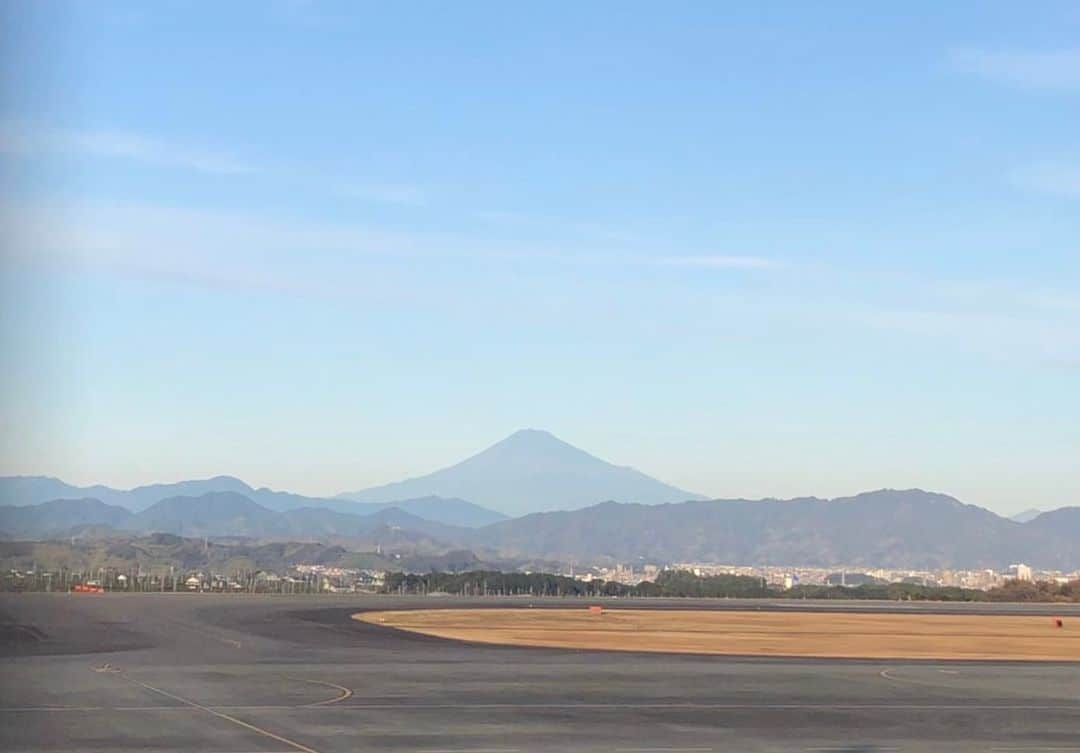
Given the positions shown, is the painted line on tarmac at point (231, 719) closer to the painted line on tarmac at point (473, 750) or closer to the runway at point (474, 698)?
the runway at point (474, 698)

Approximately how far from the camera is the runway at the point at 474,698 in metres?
23.6

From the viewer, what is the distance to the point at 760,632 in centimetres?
6034

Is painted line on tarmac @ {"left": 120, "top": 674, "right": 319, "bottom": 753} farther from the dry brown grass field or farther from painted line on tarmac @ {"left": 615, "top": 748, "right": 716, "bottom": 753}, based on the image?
the dry brown grass field

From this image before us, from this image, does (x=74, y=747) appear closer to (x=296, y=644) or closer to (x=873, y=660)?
(x=296, y=644)

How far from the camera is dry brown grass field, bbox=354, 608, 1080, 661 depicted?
4947 cm

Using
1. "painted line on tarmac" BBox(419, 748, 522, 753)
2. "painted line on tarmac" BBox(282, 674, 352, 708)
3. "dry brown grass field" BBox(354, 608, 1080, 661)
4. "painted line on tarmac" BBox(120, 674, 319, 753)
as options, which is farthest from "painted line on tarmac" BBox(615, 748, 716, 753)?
"dry brown grass field" BBox(354, 608, 1080, 661)

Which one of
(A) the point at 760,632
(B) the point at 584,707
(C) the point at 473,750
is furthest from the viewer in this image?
(A) the point at 760,632

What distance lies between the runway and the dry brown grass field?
4369mm

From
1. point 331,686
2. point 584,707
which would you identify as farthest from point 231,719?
point 584,707

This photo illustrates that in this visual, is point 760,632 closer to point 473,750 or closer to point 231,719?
point 231,719

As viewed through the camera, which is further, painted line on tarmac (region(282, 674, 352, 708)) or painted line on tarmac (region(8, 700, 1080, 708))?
painted line on tarmac (region(282, 674, 352, 708))

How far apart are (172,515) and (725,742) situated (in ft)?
501

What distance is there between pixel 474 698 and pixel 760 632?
32.3 m

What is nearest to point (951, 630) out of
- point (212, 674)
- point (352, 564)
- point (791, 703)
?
point (791, 703)
